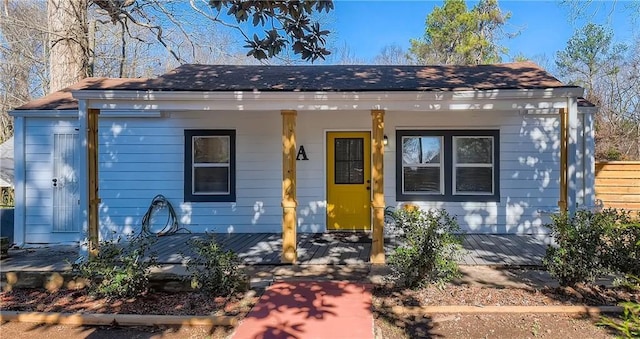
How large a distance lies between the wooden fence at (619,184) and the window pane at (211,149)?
327 inches

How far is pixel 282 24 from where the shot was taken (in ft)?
12.3

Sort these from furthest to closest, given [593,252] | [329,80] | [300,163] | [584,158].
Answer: [300,163] → [584,158] → [329,80] → [593,252]

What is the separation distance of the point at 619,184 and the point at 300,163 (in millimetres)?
7347

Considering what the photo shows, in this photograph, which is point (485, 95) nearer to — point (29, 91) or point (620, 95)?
point (620, 95)

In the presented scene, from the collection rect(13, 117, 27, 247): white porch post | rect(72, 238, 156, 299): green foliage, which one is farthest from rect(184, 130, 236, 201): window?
rect(72, 238, 156, 299): green foliage

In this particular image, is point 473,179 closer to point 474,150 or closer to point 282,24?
point 474,150

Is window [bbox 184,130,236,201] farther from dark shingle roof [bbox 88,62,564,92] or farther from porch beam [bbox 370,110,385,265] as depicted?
porch beam [bbox 370,110,385,265]

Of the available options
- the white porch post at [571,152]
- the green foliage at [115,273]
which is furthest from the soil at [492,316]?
the green foliage at [115,273]

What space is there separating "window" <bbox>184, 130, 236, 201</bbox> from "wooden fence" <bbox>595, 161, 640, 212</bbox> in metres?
8.22

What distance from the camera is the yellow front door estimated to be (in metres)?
7.23

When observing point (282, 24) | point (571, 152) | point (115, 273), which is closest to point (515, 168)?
point (571, 152)

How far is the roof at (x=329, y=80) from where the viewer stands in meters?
5.25

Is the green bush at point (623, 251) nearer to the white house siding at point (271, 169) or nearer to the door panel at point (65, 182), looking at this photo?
the white house siding at point (271, 169)

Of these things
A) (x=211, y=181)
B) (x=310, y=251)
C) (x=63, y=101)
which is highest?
(x=63, y=101)
